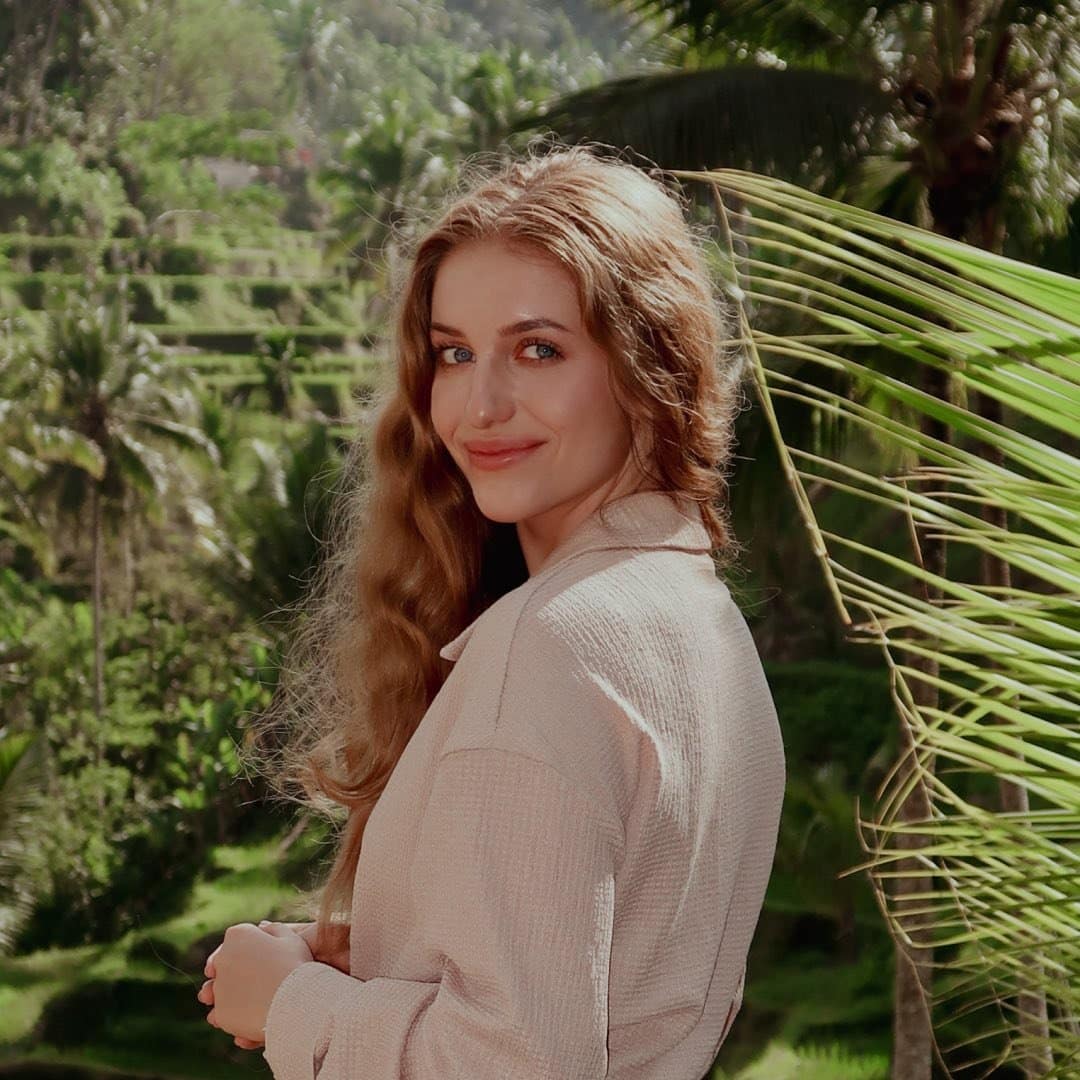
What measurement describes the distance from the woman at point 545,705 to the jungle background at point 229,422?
7.20 meters

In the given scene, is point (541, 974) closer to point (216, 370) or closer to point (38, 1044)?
point (38, 1044)

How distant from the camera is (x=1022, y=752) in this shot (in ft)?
1.92

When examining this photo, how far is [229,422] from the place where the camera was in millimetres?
31125

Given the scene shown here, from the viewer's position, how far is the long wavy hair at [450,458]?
120 centimetres

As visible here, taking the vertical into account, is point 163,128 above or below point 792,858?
above

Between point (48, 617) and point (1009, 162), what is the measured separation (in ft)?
73.1

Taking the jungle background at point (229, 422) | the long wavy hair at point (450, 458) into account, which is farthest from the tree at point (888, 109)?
the long wavy hair at point (450, 458)

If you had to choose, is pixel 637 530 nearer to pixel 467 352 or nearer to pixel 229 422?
pixel 467 352

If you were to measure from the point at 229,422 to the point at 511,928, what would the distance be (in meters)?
30.9

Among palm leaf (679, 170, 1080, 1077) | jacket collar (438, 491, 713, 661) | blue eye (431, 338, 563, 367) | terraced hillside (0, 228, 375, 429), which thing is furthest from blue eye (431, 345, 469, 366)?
terraced hillside (0, 228, 375, 429)

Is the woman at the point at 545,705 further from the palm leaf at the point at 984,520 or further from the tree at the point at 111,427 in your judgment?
the tree at the point at 111,427

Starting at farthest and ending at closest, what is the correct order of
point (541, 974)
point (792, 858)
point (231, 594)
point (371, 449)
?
point (231, 594) < point (792, 858) < point (371, 449) < point (541, 974)

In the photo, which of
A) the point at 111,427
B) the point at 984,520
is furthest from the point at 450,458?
the point at 111,427

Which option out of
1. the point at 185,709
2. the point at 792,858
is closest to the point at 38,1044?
the point at 185,709
